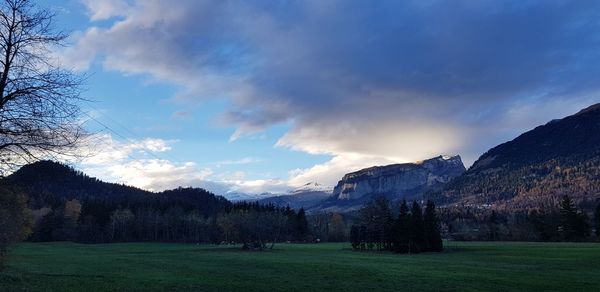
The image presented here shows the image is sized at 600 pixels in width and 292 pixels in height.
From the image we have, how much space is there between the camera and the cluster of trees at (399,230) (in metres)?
114

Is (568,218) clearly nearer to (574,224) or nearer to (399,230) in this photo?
(574,224)

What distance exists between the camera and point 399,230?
116m

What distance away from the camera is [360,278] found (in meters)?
43.2

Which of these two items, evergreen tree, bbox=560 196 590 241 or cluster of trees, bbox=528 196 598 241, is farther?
cluster of trees, bbox=528 196 598 241

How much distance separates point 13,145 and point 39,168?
43.9 inches

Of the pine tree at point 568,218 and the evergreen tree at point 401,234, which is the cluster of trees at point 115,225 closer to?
the evergreen tree at point 401,234

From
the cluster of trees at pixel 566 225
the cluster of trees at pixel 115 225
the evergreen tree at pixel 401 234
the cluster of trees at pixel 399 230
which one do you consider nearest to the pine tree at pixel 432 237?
the cluster of trees at pixel 399 230

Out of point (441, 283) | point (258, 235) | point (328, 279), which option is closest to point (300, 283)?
point (328, 279)

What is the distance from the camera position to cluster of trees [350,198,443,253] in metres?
114

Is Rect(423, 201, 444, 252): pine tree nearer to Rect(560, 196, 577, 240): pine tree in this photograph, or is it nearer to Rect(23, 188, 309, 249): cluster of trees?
Rect(560, 196, 577, 240): pine tree

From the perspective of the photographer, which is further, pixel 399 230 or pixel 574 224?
pixel 574 224

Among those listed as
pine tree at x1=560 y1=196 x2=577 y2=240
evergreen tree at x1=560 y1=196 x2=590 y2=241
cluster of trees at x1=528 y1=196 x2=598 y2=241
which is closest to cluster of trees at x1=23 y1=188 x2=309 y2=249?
cluster of trees at x1=528 y1=196 x2=598 y2=241

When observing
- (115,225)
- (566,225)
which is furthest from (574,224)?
(115,225)

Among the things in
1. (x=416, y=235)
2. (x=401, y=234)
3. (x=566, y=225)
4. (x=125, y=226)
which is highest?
(x=125, y=226)
